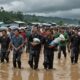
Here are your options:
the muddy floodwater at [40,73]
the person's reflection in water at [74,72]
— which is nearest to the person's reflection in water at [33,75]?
the muddy floodwater at [40,73]

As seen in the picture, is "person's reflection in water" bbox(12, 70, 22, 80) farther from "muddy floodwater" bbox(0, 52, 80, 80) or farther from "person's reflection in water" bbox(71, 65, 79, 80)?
"person's reflection in water" bbox(71, 65, 79, 80)

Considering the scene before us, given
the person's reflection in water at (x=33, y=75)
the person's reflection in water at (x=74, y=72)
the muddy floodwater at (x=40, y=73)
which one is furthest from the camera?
the person's reflection in water at (x=74, y=72)

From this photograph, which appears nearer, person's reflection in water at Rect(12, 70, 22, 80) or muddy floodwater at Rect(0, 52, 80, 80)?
person's reflection in water at Rect(12, 70, 22, 80)

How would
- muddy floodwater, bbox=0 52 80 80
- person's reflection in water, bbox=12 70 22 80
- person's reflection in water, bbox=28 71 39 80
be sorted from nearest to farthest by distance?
person's reflection in water, bbox=12 70 22 80
person's reflection in water, bbox=28 71 39 80
muddy floodwater, bbox=0 52 80 80

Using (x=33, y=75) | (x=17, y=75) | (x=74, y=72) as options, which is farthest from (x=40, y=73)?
(x=74, y=72)

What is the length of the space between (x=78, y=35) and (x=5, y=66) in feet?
13.3

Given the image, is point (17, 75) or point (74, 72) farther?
point (74, 72)

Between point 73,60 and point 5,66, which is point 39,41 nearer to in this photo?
point 5,66

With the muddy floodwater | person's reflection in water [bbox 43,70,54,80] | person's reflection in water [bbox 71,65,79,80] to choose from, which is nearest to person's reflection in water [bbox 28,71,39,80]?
the muddy floodwater

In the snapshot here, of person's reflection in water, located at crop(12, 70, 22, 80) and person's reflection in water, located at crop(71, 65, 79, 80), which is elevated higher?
person's reflection in water, located at crop(12, 70, 22, 80)

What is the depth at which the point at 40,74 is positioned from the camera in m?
16.8

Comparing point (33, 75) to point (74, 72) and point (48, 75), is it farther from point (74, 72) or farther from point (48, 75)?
point (74, 72)

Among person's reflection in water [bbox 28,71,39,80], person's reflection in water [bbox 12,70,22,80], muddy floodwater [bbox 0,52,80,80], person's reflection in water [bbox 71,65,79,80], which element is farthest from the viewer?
person's reflection in water [bbox 71,65,79,80]

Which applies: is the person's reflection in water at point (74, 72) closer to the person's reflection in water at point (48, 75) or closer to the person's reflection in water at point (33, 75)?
the person's reflection in water at point (48, 75)
